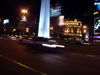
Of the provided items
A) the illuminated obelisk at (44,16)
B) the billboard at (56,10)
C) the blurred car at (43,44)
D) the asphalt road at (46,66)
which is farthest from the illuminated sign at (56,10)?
the asphalt road at (46,66)

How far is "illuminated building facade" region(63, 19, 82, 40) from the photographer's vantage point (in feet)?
251

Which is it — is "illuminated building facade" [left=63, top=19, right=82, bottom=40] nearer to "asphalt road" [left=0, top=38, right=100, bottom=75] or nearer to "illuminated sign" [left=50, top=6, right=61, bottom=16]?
"illuminated sign" [left=50, top=6, right=61, bottom=16]

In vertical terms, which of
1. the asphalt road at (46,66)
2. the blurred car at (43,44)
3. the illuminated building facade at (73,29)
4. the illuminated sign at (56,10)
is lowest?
the asphalt road at (46,66)

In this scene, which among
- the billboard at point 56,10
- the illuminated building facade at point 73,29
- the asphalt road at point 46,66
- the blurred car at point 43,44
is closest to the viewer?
the asphalt road at point 46,66

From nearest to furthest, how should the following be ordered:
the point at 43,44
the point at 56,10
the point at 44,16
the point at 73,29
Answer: the point at 43,44 → the point at 44,16 → the point at 56,10 → the point at 73,29

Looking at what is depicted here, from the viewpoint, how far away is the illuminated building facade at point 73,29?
7646 cm

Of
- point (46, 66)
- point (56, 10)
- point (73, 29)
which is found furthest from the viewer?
point (73, 29)

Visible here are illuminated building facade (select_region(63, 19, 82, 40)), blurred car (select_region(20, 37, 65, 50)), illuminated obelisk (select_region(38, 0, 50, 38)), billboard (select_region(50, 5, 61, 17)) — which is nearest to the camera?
blurred car (select_region(20, 37, 65, 50))

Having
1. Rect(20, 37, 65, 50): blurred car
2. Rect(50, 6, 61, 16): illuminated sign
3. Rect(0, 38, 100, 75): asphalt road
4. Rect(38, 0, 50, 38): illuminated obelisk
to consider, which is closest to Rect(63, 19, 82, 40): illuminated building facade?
Rect(50, 6, 61, 16): illuminated sign

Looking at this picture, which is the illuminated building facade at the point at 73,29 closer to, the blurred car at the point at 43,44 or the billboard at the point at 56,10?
the billboard at the point at 56,10

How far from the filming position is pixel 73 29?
7656 cm

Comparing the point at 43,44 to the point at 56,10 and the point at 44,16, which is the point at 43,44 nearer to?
the point at 44,16

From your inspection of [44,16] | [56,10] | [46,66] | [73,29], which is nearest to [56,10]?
[56,10]

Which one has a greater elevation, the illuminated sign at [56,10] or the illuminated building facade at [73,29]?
the illuminated sign at [56,10]
